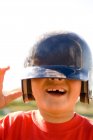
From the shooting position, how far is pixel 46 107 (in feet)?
8.55

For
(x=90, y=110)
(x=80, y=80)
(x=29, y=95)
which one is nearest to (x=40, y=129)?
(x=29, y=95)

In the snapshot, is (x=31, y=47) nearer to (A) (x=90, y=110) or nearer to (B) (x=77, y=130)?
(B) (x=77, y=130)

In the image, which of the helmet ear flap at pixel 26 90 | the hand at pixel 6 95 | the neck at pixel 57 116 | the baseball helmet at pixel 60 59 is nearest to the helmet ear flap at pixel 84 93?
the baseball helmet at pixel 60 59

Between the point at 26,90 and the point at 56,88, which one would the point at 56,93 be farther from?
the point at 26,90

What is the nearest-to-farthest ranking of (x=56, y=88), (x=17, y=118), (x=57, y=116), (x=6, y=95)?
(x=56, y=88) → (x=57, y=116) → (x=17, y=118) → (x=6, y=95)

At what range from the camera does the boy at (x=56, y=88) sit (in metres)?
2.56

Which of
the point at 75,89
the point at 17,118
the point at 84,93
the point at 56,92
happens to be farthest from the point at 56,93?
the point at 17,118

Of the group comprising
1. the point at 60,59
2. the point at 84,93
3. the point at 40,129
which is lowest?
the point at 40,129

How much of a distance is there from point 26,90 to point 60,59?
345 mm

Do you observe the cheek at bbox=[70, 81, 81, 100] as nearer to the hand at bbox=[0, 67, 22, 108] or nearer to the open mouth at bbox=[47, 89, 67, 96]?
the open mouth at bbox=[47, 89, 67, 96]

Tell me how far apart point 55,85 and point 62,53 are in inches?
7.4

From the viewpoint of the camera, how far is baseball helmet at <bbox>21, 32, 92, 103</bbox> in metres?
2.56

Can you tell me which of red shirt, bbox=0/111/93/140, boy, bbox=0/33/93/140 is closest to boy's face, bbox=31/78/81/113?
boy, bbox=0/33/93/140

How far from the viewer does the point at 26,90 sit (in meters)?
2.78
